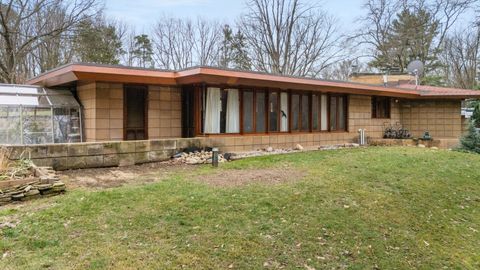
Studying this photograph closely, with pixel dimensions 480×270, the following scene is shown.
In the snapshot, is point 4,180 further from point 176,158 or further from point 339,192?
point 339,192

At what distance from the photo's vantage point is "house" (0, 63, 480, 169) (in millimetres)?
10242

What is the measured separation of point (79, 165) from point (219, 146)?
13.2ft

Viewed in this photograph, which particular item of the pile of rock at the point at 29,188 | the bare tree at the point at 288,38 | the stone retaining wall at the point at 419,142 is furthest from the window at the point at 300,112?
the bare tree at the point at 288,38

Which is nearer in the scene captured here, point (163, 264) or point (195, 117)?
point (163, 264)

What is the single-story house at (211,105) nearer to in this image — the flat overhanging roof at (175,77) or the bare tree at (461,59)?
the flat overhanging roof at (175,77)

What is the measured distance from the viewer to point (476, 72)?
29.4 m

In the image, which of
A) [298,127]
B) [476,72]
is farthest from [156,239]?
[476,72]

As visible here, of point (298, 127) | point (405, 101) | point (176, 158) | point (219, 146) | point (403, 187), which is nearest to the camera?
point (403, 187)

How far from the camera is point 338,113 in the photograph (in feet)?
49.2

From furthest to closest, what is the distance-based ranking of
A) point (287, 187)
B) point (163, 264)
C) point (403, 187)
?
point (403, 187) → point (287, 187) → point (163, 264)

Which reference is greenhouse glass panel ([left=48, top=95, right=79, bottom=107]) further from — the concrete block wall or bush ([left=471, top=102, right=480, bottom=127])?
bush ([left=471, top=102, right=480, bottom=127])

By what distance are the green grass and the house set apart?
4073mm

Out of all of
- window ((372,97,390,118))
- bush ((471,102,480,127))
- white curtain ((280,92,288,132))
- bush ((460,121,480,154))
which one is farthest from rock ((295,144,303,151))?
bush ((471,102,480,127))

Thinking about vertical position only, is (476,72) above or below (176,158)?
above
